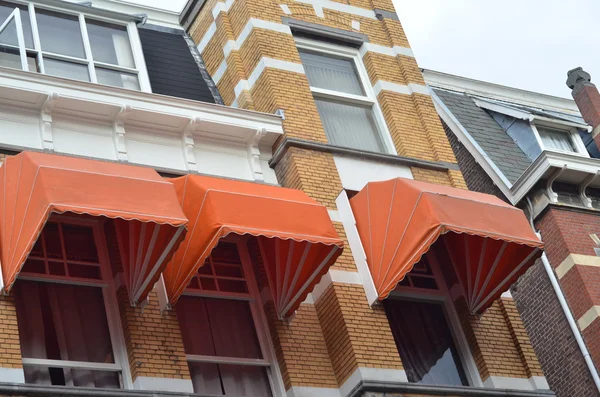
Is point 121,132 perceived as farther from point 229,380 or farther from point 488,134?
point 488,134

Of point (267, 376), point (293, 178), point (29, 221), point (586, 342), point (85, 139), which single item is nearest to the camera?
point (29, 221)

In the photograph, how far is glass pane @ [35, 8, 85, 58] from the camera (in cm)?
1622

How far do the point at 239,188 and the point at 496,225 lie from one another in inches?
155

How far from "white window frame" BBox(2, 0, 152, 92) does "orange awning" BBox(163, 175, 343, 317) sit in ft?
10.7

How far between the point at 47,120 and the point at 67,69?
76.3 inches

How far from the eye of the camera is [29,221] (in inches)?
467

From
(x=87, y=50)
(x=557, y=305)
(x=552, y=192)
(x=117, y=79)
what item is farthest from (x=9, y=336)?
(x=552, y=192)

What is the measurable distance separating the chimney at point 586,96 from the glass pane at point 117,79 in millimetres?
10788

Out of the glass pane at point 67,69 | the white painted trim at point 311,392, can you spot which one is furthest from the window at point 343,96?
the white painted trim at point 311,392

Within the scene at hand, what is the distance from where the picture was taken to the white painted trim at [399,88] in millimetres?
18406

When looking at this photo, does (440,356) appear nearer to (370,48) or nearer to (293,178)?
(293,178)

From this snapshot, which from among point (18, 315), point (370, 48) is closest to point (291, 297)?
point (18, 315)

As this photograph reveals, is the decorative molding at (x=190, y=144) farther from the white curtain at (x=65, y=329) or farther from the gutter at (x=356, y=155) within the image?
the white curtain at (x=65, y=329)

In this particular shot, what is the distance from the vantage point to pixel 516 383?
49.8ft
